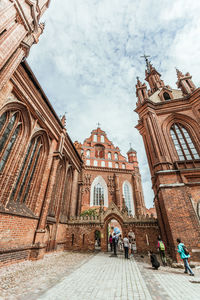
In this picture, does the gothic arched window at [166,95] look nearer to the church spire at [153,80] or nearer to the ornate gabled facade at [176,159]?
the ornate gabled facade at [176,159]

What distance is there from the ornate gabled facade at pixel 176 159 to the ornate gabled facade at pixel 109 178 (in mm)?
12124

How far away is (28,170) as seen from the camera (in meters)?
8.82

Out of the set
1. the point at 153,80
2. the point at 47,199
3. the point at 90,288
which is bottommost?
the point at 90,288

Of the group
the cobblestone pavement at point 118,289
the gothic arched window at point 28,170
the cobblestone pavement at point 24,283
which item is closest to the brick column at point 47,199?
the gothic arched window at point 28,170

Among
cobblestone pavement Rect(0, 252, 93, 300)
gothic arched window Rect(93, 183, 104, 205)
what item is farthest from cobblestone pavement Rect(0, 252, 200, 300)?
gothic arched window Rect(93, 183, 104, 205)

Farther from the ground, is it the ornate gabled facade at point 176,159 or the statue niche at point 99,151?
the statue niche at point 99,151

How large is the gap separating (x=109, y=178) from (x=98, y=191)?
3.03 metres

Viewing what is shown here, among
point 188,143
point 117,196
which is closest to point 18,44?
point 188,143

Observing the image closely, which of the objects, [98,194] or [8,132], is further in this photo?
[98,194]

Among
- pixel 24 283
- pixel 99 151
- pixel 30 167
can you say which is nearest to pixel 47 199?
pixel 30 167

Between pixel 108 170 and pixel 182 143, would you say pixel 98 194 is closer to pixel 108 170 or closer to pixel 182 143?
pixel 108 170

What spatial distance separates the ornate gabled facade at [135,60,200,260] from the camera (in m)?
7.86

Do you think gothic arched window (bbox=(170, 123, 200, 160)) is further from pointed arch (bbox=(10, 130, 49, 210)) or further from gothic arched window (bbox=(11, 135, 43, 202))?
gothic arched window (bbox=(11, 135, 43, 202))

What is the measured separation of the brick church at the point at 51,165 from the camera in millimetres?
6770
